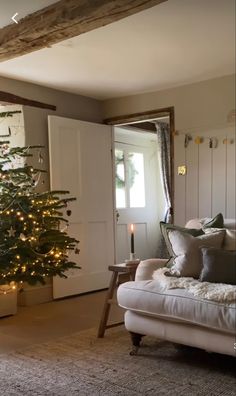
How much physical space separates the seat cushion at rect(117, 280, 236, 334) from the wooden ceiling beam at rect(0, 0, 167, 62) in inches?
65.4

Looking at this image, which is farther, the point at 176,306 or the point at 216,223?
the point at 216,223

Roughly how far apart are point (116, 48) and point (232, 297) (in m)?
2.22

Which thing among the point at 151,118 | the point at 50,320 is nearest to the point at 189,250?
the point at 50,320

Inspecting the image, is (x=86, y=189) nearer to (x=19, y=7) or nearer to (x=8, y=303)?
(x=8, y=303)

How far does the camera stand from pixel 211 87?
14.8ft

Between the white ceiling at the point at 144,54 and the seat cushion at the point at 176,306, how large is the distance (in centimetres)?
180

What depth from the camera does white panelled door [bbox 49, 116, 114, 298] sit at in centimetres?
471

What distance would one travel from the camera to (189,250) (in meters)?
2.88

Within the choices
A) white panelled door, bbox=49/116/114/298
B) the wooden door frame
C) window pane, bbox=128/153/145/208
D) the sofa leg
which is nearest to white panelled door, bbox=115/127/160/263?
window pane, bbox=128/153/145/208

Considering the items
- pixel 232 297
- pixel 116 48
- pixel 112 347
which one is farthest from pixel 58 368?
pixel 116 48

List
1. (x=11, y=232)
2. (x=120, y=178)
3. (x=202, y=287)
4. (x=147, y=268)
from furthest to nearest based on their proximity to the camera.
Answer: (x=120, y=178)
(x=11, y=232)
(x=147, y=268)
(x=202, y=287)

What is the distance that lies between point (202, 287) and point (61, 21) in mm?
1823

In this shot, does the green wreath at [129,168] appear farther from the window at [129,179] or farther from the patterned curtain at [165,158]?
the patterned curtain at [165,158]

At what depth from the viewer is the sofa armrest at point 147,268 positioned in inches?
122
